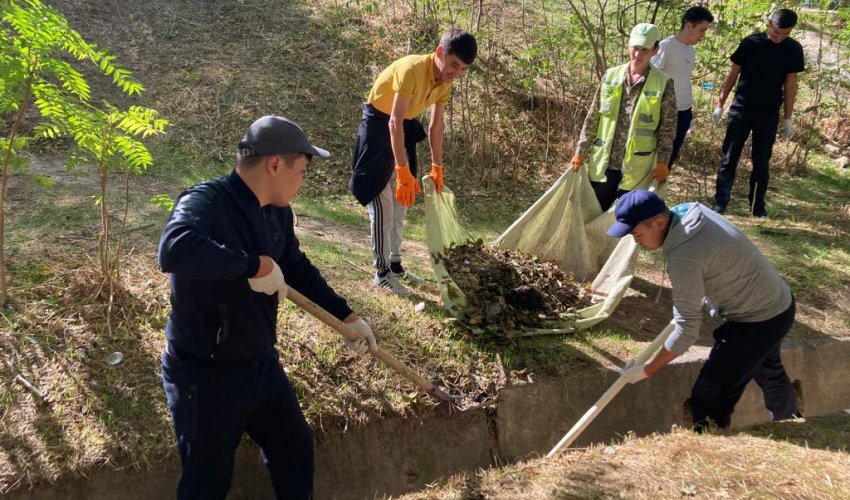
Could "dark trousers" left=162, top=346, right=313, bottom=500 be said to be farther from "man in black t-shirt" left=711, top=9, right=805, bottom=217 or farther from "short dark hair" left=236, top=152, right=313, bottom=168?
"man in black t-shirt" left=711, top=9, right=805, bottom=217

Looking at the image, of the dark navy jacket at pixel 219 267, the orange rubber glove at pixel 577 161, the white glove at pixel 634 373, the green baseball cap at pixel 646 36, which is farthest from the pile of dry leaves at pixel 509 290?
the dark navy jacket at pixel 219 267

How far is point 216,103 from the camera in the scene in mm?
7469

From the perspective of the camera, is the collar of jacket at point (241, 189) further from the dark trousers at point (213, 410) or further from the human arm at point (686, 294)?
the human arm at point (686, 294)

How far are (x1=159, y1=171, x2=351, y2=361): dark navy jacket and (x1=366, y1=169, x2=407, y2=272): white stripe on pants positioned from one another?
1.74 metres

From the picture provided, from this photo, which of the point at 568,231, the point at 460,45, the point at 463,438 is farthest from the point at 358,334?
the point at 568,231

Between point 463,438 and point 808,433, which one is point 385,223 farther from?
point 808,433

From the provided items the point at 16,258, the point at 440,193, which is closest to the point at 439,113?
the point at 440,193

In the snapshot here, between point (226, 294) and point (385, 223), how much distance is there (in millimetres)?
2088

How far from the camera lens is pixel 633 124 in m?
4.34

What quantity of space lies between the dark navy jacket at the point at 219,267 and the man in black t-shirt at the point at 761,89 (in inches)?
204

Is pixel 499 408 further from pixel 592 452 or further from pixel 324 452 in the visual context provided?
pixel 324 452

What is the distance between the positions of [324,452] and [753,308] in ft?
7.50

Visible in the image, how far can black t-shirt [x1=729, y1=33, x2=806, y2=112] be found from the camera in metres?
5.71

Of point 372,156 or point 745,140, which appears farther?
point 745,140
